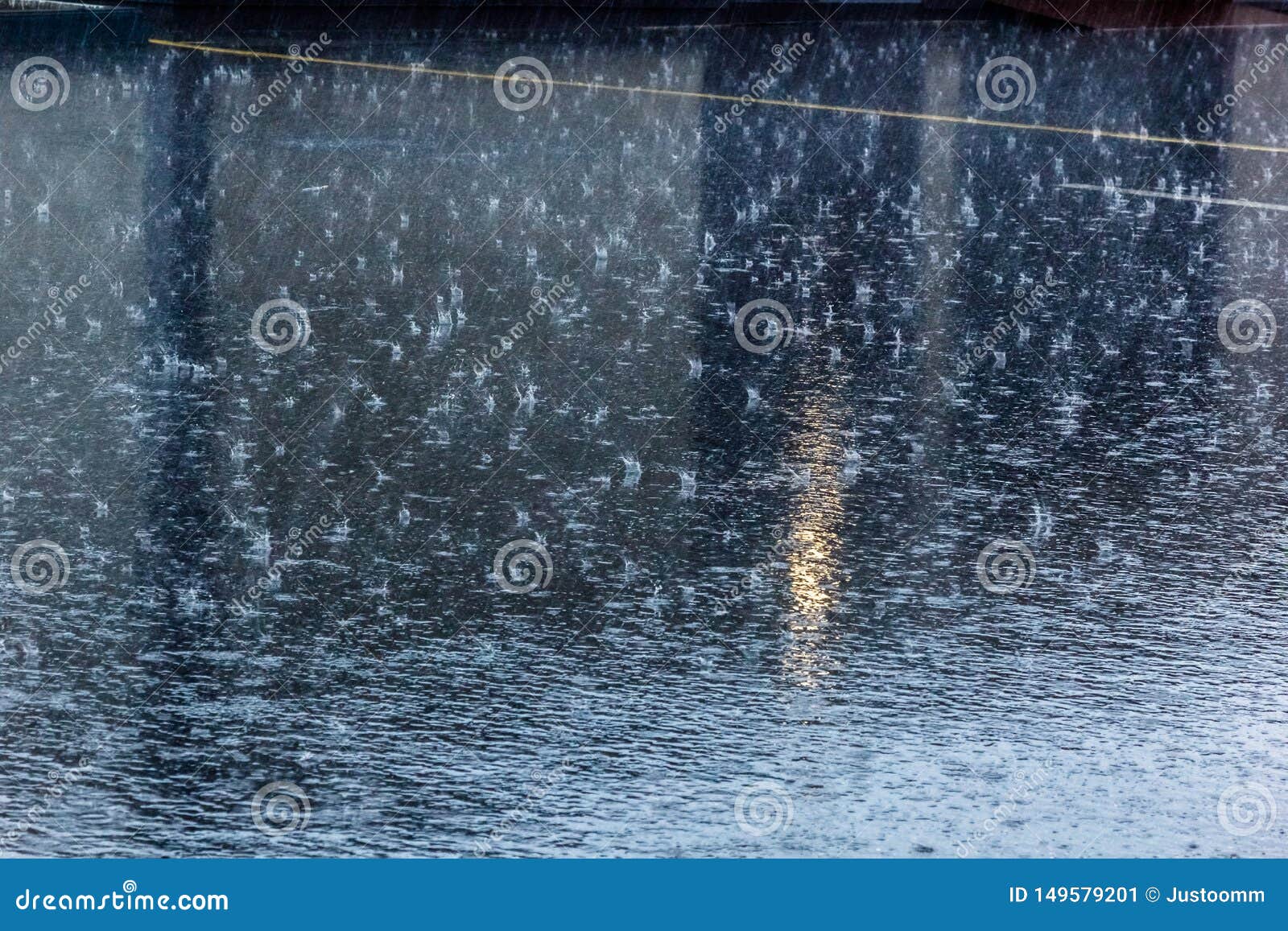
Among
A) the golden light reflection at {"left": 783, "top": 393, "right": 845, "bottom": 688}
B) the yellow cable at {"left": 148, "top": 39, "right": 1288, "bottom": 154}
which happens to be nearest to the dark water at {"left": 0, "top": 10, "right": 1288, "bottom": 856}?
the golden light reflection at {"left": 783, "top": 393, "right": 845, "bottom": 688}

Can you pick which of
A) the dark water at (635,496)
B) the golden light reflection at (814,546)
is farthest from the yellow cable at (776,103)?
the golden light reflection at (814,546)

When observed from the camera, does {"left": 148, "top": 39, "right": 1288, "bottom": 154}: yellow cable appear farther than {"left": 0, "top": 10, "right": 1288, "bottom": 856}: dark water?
Yes

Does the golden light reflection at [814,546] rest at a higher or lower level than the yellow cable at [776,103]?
lower

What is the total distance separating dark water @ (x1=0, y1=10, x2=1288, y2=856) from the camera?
16.4ft

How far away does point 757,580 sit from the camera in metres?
6.42

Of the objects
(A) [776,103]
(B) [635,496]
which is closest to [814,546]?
(B) [635,496]

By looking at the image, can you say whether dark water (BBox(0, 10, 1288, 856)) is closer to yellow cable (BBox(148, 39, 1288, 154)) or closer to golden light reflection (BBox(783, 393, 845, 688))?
golden light reflection (BBox(783, 393, 845, 688))

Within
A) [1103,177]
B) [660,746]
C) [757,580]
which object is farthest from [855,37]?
[660,746]

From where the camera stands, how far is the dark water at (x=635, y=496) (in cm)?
499

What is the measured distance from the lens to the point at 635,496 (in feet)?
23.5

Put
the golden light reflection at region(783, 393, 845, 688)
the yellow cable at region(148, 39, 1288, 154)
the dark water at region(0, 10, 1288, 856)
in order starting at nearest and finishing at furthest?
the dark water at region(0, 10, 1288, 856) < the golden light reflection at region(783, 393, 845, 688) < the yellow cable at region(148, 39, 1288, 154)

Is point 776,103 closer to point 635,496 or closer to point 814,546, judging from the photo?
point 635,496

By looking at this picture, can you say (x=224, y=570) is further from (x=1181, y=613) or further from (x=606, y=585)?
(x=1181, y=613)

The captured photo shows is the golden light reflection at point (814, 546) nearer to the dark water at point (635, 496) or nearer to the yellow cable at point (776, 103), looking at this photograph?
the dark water at point (635, 496)
